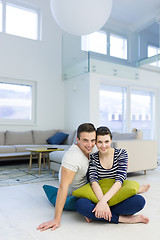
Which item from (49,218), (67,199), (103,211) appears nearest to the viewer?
(103,211)

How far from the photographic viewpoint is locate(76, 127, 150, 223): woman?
1836mm

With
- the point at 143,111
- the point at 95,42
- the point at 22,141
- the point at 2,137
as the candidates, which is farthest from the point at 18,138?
the point at 143,111

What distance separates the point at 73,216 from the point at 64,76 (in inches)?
201

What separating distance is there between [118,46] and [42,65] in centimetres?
210

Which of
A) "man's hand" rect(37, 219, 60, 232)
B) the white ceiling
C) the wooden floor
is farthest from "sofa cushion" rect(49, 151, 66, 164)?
the white ceiling

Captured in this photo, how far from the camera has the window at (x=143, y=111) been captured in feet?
22.5

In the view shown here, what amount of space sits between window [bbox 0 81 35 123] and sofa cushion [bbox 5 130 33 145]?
523 millimetres

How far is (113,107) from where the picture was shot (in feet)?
21.0

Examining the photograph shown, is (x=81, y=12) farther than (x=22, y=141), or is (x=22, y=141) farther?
(x=22, y=141)

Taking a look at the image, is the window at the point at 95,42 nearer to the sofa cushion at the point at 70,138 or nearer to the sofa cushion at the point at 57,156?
the sofa cushion at the point at 70,138

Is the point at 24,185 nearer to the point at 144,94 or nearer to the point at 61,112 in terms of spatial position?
the point at 61,112

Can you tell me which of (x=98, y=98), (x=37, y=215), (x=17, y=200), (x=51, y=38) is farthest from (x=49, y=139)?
(x=37, y=215)

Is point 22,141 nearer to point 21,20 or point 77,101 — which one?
point 77,101

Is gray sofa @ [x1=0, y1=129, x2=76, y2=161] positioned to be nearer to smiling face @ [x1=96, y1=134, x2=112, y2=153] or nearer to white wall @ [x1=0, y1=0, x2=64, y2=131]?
white wall @ [x1=0, y1=0, x2=64, y2=131]
